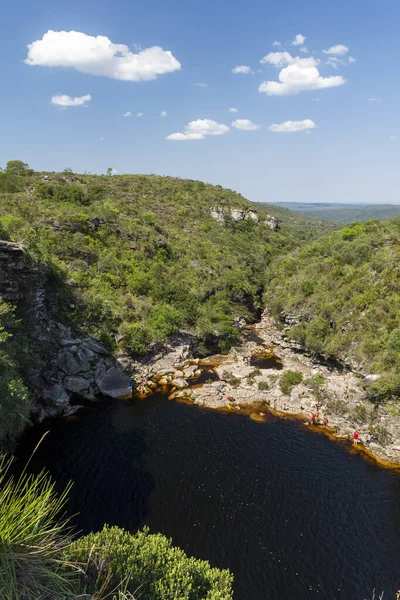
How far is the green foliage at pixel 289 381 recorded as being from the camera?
3938 centimetres

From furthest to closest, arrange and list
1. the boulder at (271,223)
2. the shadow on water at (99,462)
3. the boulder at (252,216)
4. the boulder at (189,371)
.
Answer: the boulder at (271,223) → the boulder at (252,216) → the boulder at (189,371) → the shadow on water at (99,462)

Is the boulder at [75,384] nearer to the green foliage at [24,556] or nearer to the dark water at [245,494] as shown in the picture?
the dark water at [245,494]

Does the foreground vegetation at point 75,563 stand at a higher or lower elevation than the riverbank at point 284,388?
higher

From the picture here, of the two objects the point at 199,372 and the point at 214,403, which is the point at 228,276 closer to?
the point at 199,372

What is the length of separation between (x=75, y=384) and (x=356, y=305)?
3796 cm

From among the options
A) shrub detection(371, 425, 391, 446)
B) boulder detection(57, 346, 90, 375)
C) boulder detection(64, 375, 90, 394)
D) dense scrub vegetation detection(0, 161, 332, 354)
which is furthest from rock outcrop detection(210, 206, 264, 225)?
shrub detection(371, 425, 391, 446)

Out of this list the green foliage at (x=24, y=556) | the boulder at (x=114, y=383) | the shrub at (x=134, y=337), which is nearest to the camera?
the green foliage at (x=24, y=556)

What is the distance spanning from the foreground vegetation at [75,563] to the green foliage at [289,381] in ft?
83.1

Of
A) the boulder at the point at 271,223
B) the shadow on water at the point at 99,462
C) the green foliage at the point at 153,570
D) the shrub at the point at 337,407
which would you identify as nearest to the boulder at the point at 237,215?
the boulder at the point at 271,223

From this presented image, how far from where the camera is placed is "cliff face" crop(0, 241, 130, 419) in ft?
96.3

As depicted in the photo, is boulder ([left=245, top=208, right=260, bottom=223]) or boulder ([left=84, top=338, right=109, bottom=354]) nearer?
boulder ([left=84, top=338, right=109, bottom=354])

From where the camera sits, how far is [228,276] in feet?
241

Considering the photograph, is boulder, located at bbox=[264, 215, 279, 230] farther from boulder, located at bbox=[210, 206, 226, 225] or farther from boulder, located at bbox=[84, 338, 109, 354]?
boulder, located at bbox=[84, 338, 109, 354]

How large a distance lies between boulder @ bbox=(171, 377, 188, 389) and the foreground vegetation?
2467cm
